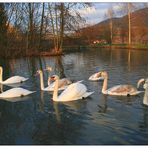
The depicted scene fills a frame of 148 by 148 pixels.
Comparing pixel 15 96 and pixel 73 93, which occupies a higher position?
pixel 73 93

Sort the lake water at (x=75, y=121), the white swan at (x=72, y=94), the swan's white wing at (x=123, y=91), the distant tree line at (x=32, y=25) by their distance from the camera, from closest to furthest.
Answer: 1. the lake water at (x=75, y=121)
2. the white swan at (x=72, y=94)
3. the swan's white wing at (x=123, y=91)
4. the distant tree line at (x=32, y=25)

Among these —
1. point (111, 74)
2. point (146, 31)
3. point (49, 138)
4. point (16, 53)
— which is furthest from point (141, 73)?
point (146, 31)

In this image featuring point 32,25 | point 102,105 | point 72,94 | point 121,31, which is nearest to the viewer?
point 102,105

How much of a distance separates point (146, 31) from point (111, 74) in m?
52.6

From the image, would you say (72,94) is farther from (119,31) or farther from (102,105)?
(119,31)

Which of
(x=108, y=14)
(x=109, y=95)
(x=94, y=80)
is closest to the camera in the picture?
(x=109, y=95)

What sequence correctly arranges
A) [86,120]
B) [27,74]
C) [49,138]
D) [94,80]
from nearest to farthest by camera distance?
[49,138] → [86,120] → [94,80] → [27,74]

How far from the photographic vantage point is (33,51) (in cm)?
4103

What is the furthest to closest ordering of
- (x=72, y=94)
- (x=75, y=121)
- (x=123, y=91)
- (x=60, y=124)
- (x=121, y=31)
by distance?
(x=121, y=31) < (x=123, y=91) < (x=72, y=94) < (x=75, y=121) < (x=60, y=124)

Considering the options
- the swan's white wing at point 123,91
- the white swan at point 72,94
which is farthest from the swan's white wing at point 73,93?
the swan's white wing at point 123,91

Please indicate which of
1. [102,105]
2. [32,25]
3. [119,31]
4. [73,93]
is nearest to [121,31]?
[119,31]

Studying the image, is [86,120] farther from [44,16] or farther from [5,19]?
[44,16]

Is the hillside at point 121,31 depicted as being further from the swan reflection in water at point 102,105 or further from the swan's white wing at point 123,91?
the swan reflection in water at point 102,105

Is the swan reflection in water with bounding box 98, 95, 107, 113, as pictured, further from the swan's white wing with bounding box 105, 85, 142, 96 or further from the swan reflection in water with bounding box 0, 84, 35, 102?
the swan reflection in water with bounding box 0, 84, 35, 102
